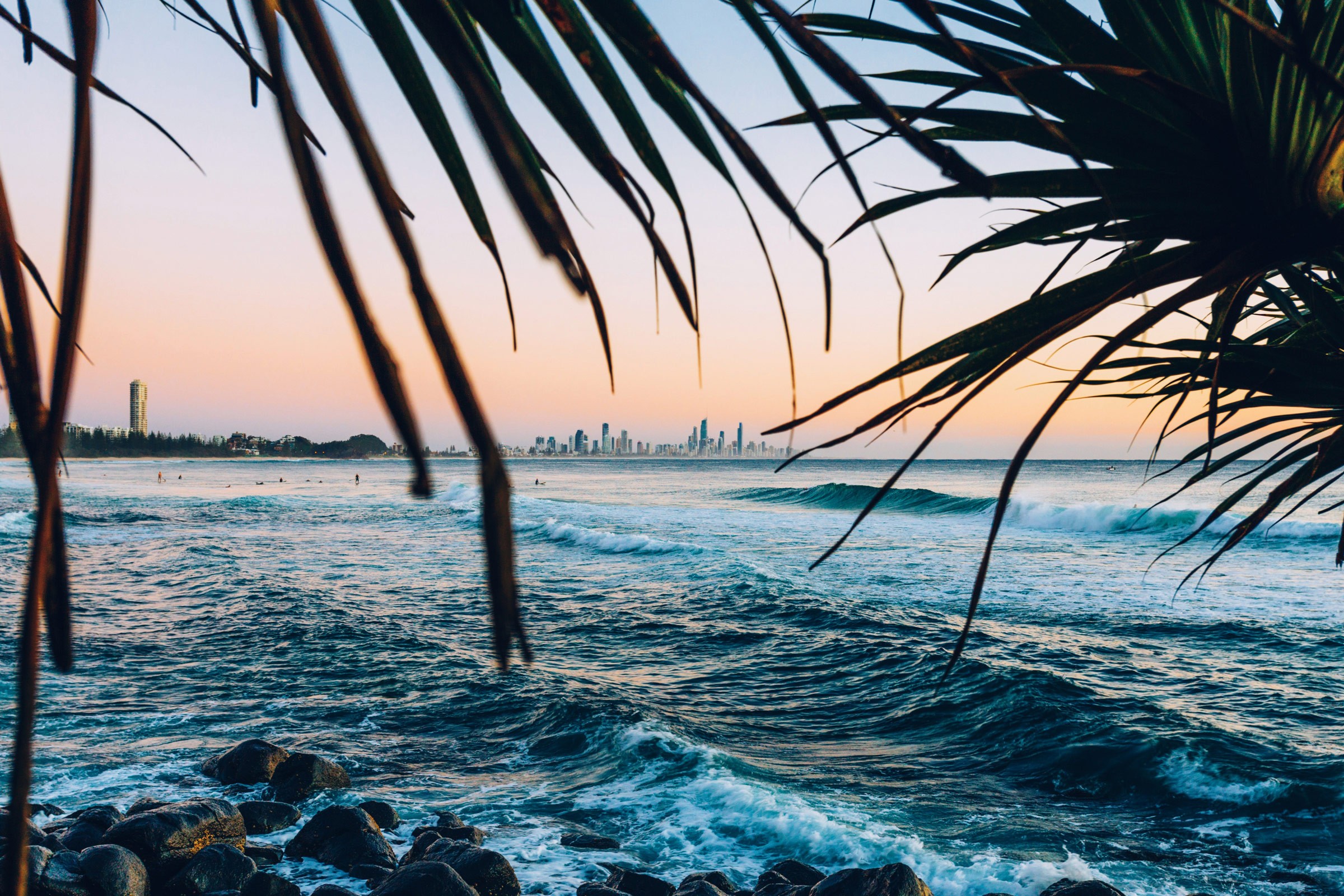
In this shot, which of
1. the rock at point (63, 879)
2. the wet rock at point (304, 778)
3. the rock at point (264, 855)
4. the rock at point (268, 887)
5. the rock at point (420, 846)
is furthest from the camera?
the wet rock at point (304, 778)

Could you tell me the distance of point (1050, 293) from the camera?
1020 mm

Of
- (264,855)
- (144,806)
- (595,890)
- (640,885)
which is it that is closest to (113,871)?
(264,855)

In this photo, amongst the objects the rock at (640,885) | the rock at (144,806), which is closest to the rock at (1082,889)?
the rock at (640,885)

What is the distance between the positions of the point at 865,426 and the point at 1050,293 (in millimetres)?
326

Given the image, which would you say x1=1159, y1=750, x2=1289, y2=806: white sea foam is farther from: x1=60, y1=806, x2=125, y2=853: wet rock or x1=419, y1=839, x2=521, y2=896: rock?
x1=60, y1=806, x2=125, y2=853: wet rock

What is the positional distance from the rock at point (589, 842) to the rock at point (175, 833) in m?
2.00

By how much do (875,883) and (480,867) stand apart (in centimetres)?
214

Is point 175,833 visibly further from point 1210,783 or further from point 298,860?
point 1210,783

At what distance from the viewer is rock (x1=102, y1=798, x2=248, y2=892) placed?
15.3 feet

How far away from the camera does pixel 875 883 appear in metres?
4.27

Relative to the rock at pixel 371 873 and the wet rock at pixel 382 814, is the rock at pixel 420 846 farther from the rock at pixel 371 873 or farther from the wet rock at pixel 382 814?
the wet rock at pixel 382 814

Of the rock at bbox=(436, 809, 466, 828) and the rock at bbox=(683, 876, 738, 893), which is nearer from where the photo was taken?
the rock at bbox=(683, 876, 738, 893)

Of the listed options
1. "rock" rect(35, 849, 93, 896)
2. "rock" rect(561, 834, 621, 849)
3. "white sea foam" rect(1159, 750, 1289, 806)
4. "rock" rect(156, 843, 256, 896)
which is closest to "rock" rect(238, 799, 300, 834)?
"rock" rect(156, 843, 256, 896)

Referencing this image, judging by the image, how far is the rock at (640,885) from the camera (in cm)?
466
